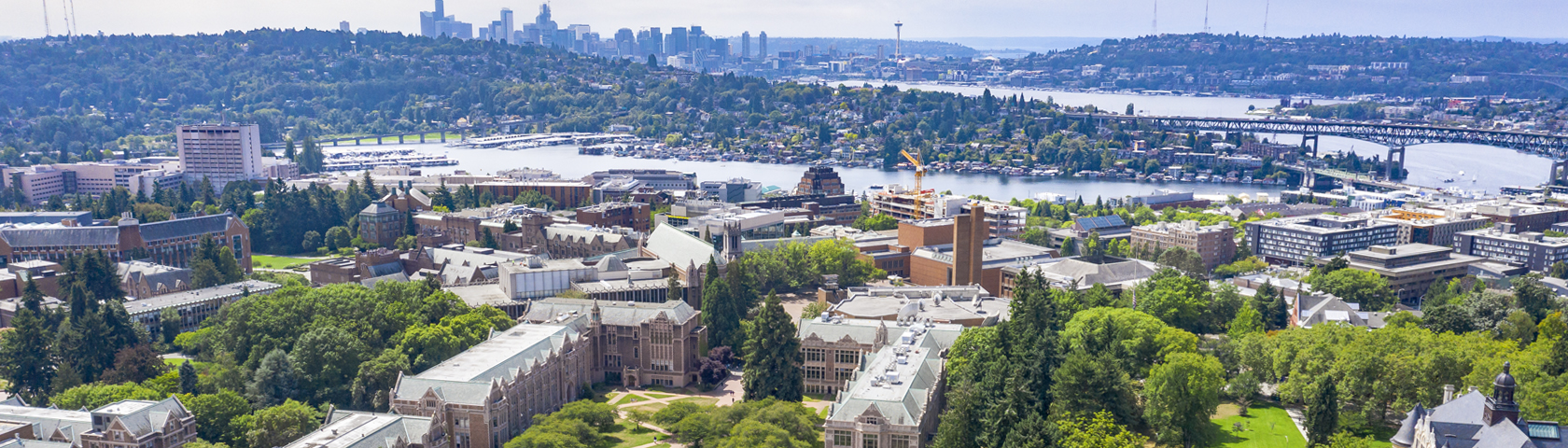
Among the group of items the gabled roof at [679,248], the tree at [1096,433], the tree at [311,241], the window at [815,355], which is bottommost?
the tree at [311,241]

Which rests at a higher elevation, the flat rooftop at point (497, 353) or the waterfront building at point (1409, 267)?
the flat rooftop at point (497, 353)

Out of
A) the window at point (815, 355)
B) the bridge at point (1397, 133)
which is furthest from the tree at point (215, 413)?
the bridge at point (1397, 133)

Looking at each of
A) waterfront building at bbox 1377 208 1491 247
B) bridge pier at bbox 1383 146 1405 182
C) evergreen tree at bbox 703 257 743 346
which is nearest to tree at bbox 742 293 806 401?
evergreen tree at bbox 703 257 743 346

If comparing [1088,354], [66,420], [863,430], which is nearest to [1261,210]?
[1088,354]

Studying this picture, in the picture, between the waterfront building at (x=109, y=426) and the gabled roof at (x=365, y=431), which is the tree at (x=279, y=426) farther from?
the waterfront building at (x=109, y=426)

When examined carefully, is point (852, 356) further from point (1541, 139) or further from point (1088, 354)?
point (1541, 139)

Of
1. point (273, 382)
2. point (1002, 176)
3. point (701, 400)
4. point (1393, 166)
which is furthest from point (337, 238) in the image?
point (1393, 166)

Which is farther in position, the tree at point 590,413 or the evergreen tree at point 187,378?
the evergreen tree at point 187,378
